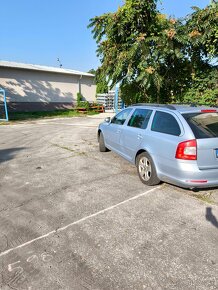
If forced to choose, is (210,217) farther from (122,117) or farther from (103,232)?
(122,117)

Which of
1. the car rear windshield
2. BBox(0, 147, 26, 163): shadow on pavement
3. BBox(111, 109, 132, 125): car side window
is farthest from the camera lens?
BBox(0, 147, 26, 163): shadow on pavement

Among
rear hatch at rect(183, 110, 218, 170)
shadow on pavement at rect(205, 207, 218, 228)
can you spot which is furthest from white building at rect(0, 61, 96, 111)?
shadow on pavement at rect(205, 207, 218, 228)

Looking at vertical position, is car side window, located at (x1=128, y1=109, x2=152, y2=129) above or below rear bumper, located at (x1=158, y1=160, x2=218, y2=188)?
above

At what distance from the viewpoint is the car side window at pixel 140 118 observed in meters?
4.85

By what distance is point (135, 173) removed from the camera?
17.6 feet

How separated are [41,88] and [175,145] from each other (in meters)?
21.1

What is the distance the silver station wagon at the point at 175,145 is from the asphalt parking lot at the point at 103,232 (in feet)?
1.35

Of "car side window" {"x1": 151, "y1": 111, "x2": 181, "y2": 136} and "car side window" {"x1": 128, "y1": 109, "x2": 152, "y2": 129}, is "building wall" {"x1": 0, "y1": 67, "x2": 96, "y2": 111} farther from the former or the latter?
"car side window" {"x1": 151, "y1": 111, "x2": 181, "y2": 136}

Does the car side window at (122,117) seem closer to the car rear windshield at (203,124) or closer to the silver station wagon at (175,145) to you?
the silver station wagon at (175,145)

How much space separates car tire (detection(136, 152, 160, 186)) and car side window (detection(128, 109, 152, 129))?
642 millimetres

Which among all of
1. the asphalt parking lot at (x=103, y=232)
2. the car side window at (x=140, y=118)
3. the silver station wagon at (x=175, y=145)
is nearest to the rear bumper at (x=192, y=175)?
the silver station wagon at (x=175, y=145)

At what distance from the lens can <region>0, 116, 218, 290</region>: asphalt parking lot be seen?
2.32 metres

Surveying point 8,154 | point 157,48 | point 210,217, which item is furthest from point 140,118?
point 8,154

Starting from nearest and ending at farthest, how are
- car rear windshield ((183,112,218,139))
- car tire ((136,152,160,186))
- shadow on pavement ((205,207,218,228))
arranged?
shadow on pavement ((205,207,218,228)), car rear windshield ((183,112,218,139)), car tire ((136,152,160,186))
